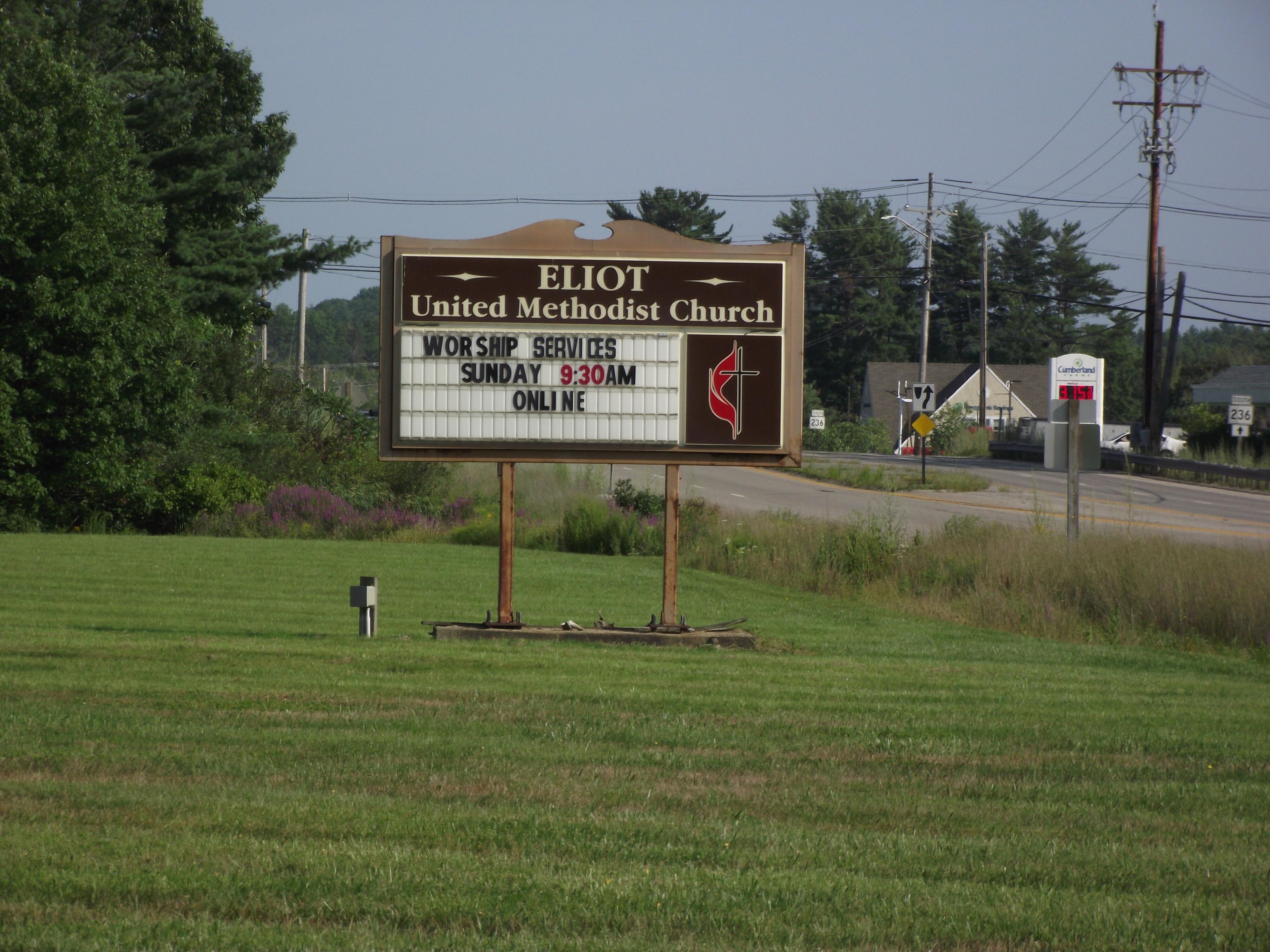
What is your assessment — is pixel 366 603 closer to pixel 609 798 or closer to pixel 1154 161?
pixel 609 798

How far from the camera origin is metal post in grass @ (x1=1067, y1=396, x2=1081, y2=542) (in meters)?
17.8

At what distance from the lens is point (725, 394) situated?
12.0m

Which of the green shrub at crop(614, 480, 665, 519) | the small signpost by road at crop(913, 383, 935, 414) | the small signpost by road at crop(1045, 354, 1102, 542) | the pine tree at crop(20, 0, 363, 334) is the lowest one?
the green shrub at crop(614, 480, 665, 519)

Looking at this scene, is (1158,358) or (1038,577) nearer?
(1038,577)

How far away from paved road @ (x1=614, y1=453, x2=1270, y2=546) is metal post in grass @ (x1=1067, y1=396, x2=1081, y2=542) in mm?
2221

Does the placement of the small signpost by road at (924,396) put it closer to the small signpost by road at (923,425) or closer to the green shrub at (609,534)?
the small signpost by road at (923,425)

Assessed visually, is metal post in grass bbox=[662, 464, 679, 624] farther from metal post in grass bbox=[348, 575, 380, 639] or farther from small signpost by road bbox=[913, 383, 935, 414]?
small signpost by road bbox=[913, 383, 935, 414]

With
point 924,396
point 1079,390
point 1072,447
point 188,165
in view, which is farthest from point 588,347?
point 1079,390

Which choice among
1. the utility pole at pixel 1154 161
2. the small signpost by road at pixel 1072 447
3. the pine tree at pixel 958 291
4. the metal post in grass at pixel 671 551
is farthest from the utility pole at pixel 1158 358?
the pine tree at pixel 958 291

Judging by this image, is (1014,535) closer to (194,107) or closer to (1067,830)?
(1067,830)

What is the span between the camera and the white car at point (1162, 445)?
1859 inches

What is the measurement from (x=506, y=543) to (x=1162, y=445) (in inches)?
1613

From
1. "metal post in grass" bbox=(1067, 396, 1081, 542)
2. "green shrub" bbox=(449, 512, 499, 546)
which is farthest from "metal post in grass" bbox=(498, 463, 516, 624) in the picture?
"green shrub" bbox=(449, 512, 499, 546)

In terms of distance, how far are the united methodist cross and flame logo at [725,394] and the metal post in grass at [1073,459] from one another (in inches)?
301
